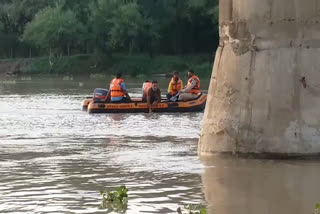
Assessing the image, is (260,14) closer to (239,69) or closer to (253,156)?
(239,69)

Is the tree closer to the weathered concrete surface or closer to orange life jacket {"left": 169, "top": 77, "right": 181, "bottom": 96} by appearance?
orange life jacket {"left": 169, "top": 77, "right": 181, "bottom": 96}

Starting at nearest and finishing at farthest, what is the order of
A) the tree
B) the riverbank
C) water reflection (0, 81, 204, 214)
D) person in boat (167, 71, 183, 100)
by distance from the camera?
1. water reflection (0, 81, 204, 214)
2. person in boat (167, 71, 183, 100)
3. the tree
4. the riverbank

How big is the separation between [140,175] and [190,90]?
12.1 meters

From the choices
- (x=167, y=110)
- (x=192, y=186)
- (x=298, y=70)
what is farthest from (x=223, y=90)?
(x=167, y=110)

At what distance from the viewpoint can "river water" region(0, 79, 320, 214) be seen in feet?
30.6


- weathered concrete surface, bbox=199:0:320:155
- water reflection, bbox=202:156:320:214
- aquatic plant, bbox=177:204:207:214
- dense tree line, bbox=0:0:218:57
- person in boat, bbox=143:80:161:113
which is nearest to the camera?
aquatic plant, bbox=177:204:207:214

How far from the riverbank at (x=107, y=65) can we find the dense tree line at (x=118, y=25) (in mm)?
1138

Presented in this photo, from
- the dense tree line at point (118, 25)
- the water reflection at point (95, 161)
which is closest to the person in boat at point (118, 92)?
the water reflection at point (95, 161)

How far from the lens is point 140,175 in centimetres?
1147

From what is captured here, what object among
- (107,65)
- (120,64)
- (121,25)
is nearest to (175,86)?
(121,25)

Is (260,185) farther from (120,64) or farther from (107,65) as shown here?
(107,65)

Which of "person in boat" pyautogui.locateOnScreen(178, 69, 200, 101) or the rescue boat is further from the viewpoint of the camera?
"person in boat" pyautogui.locateOnScreen(178, 69, 200, 101)

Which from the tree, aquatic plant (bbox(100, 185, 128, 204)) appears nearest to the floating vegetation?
aquatic plant (bbox(100, 185, 128, 204))

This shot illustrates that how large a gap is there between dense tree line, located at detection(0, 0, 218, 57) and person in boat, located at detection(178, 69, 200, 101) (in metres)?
36.5
